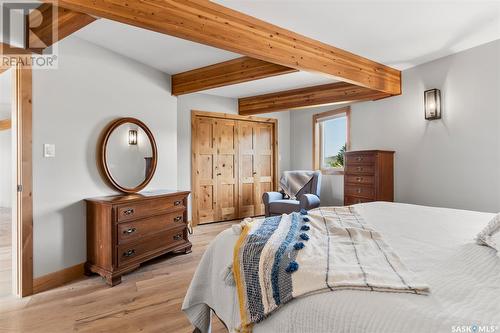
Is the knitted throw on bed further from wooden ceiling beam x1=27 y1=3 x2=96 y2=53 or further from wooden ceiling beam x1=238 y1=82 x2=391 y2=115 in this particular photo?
wooden ceiling beam x1=238 y1=82 x2=391 y2=115

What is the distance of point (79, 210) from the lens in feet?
9.53

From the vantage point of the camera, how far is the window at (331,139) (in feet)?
16.6

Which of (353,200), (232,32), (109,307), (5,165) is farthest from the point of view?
(5,165)

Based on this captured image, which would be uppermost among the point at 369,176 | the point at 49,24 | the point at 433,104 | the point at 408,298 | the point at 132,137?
the point at 49,24

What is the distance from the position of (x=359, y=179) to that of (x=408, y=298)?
10.5 feet

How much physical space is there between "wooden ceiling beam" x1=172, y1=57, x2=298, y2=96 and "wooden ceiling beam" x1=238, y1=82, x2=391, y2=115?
1.37 meters

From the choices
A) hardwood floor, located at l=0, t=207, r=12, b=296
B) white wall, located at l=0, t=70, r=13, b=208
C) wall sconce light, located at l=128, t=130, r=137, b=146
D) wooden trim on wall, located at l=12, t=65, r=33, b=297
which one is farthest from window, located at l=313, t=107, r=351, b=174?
white wall, located at l=0, t=70, r=13, b=208

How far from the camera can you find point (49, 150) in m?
2.64

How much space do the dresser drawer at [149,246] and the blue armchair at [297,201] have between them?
5.29 ft

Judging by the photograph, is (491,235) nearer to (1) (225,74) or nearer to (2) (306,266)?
(2) (306,266)

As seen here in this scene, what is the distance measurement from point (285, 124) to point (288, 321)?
544 cm

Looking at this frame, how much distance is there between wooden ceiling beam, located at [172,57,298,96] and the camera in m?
3.27

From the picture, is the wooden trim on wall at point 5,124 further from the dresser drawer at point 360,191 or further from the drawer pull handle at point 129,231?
the dresser drawer at point 360,191

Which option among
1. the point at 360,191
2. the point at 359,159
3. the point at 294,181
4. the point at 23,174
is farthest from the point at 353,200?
the point at 23,174
